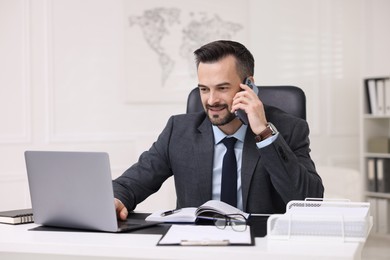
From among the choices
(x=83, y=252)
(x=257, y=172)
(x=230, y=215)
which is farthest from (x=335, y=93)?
(x=83, y=252)

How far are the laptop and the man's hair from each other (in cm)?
77

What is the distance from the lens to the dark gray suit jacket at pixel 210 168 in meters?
2.13

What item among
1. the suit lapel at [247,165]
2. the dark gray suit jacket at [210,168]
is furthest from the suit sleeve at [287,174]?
the suit lapel at [247,165]

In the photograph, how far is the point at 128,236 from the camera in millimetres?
1677

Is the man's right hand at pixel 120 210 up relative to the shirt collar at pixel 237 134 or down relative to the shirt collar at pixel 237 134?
down

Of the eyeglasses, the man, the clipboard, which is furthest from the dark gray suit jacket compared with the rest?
the clipboard

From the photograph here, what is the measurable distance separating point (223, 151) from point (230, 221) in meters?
0.62

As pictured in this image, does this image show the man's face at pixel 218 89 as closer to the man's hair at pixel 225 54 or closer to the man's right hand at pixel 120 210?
the man's hair at pixel 225 54

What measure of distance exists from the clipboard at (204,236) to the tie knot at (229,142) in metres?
0.63

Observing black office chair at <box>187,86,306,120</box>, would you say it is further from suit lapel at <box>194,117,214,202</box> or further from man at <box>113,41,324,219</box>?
suit lapel at <box>194,117,214,202</box>

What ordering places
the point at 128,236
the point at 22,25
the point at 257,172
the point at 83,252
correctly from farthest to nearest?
the point at 22,25 < the point at 257,172 < the point at 128,236 < the point at 83,252

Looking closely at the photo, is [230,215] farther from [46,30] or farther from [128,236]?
[46,30]

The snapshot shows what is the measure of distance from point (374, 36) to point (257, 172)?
361cm

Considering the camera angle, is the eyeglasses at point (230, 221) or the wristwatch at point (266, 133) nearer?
the eyeglasses at point (230, 221)
